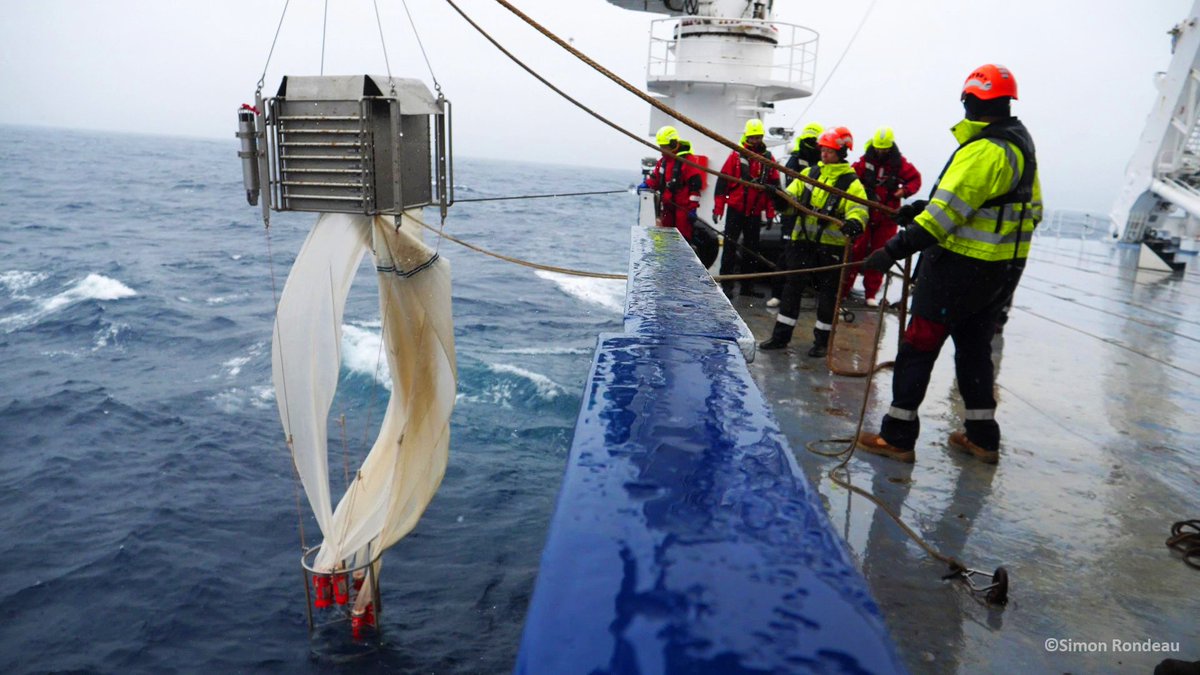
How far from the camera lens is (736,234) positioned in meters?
8.95

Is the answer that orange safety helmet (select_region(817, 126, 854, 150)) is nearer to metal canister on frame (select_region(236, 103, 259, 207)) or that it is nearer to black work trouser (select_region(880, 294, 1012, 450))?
black work trouser (select_region(880, 294, 1012, 450))

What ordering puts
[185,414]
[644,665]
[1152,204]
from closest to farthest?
[644,665] → [185,414] → [1152,204]

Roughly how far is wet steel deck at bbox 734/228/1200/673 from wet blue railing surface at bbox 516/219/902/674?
1.24 m

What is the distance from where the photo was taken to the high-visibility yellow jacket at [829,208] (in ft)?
21.5

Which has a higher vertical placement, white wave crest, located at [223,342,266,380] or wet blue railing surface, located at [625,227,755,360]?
wet blue railing surface, located at [625,227,755,360]

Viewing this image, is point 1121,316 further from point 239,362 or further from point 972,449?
point 239,362

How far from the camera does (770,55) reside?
12258mm

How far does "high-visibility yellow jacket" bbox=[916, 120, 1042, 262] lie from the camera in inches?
142

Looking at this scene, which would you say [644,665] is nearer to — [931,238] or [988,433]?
[931,238]

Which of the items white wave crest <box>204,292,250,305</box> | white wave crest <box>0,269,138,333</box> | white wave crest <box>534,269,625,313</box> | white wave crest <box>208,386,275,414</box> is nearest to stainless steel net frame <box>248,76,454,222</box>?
white wave crest <box>208,386,275,414</box>

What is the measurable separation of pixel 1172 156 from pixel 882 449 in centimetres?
1847

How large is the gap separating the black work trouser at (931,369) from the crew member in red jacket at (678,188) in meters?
5.07

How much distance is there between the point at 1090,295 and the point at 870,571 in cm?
958

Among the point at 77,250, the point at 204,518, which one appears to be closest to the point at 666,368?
the point at 204,518
